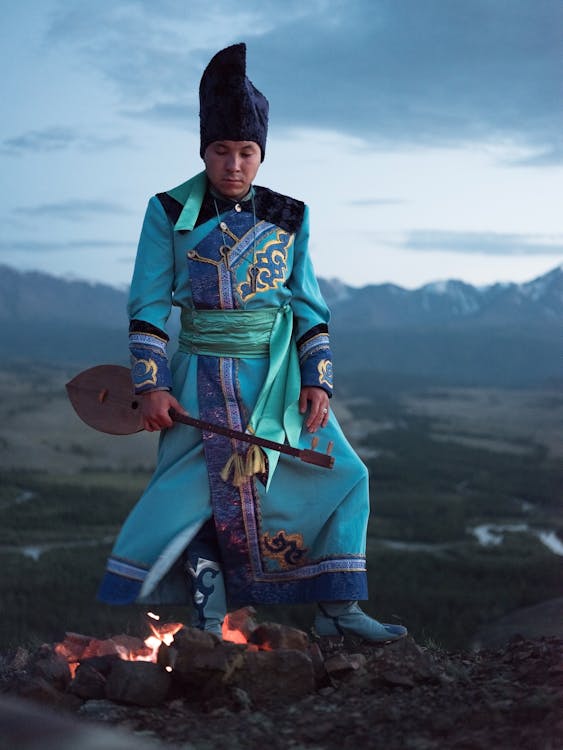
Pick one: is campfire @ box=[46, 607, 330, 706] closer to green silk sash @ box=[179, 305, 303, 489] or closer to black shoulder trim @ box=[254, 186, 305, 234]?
green silk sash @ box=[179, 305, 303, 489]

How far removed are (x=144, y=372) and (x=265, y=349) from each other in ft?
1.75

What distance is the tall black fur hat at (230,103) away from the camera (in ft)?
13.9

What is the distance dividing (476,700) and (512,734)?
45cm

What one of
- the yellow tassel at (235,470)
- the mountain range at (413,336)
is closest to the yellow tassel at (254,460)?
the yellow tassel at (235,470)

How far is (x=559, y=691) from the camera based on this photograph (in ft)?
12.3

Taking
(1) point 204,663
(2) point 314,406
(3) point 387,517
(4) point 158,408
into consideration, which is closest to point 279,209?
(2) point 314,406

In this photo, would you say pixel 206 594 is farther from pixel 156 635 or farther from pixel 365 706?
pixel 365 706

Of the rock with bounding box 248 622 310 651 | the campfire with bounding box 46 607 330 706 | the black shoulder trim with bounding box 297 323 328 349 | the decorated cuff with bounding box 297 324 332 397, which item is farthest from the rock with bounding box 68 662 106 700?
the black shoulder trim with bounding box 297 323 328 349

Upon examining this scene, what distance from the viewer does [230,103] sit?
4258 mm

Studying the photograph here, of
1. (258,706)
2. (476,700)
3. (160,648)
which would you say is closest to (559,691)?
(476,700)

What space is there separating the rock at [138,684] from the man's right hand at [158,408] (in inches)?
37.1

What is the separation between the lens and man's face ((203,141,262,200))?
4301 millimetres

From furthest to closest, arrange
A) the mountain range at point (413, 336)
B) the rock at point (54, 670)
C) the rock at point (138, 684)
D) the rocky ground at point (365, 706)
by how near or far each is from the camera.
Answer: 1. the mountain range at point (413, 336)
2. the rock at point (54, 670)
3. the rock at point (138, 684)
4. the rocky ground at point (365, 706)

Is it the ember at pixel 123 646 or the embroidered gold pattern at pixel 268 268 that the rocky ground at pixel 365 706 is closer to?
the ember at pixel 123 646
